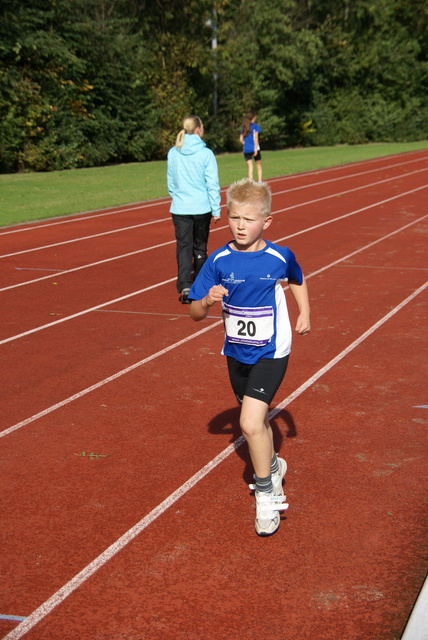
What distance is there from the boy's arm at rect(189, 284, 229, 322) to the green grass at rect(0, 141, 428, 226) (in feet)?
43.5

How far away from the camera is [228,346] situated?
4.60 m

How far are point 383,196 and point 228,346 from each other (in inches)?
719

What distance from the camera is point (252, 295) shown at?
4484mm

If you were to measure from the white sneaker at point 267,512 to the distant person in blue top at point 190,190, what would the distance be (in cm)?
566

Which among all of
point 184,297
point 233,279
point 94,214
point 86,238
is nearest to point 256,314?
point 233,279

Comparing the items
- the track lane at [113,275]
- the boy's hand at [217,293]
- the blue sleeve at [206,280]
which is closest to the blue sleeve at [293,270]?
the blue sleeve at [206,280]

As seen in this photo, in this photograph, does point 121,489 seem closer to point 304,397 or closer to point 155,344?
point 304,397

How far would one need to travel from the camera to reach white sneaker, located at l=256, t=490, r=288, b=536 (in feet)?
14.3

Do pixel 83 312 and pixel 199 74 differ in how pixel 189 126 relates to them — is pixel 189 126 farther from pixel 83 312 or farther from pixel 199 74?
pixel 199 74

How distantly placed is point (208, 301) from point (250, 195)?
1.84 ft

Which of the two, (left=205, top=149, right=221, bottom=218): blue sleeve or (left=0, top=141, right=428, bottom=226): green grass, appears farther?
(left=0, top=141, right=428, bottom=226): green grass

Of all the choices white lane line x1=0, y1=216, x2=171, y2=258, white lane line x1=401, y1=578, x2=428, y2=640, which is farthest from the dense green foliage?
white lane line x1=401, y1=578, x2=428, y2=640

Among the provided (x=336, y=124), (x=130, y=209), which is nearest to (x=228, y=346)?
(x=130, y=209)

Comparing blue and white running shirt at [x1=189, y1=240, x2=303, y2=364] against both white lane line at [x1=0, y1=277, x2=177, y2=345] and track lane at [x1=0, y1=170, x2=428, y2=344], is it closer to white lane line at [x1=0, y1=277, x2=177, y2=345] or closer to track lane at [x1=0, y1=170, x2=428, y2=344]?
white lane line at [x1=0, y1=277, x2=177, y2=345]
